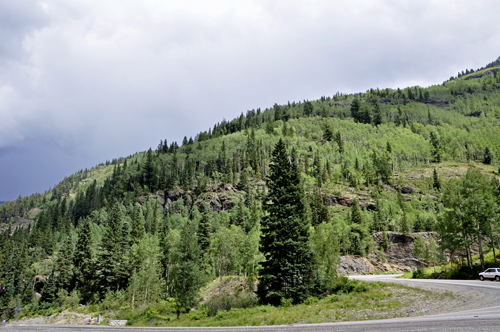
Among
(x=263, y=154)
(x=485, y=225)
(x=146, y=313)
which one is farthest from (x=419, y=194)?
(x=146, y=313)

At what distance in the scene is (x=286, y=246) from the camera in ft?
92.8

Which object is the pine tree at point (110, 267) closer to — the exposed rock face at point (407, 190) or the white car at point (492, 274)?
the white car at point (492, 274)

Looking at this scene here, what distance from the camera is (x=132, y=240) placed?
71312 mm

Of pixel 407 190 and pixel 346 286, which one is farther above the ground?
pixel 407 190

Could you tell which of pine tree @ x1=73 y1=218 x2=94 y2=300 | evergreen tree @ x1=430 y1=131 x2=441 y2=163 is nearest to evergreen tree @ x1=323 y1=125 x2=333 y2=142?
evergreen tree @ x1=430 y1=131 x2=441 y2=163

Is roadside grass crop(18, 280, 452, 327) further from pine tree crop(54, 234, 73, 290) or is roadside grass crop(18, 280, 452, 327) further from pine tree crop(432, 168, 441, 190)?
pine tree crop(432, 168, 441, 190)

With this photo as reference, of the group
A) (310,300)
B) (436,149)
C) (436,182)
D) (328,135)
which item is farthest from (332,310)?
(328,135)

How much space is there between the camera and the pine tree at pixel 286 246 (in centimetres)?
2742

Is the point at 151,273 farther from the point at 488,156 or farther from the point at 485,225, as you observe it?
the point at 488,156

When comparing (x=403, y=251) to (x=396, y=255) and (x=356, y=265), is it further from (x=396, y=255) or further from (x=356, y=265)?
(x=356, y=265)

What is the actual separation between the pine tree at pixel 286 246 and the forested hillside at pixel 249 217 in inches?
7.5

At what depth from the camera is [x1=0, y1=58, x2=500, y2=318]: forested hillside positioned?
113 ft

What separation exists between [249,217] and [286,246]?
72197mm

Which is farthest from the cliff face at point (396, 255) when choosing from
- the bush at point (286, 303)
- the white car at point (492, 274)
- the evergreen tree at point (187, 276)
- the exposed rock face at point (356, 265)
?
the bush at point (286, 303)
